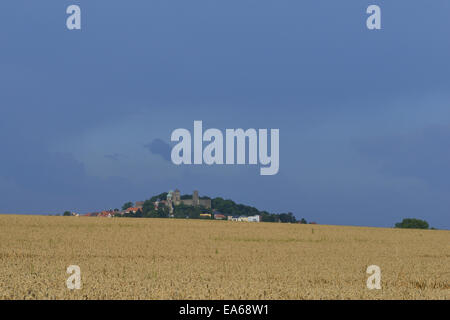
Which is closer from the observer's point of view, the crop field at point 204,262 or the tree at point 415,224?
the crop field at point 204,262

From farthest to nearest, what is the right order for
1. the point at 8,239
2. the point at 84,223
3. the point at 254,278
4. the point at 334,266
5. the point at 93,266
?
the point at 84,223, the point at 8,239, the point at 334,266, the point at 93,266, the point at 254,278

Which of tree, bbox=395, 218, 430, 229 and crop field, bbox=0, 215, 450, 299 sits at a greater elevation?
crop field, bbox=0, 215, 450, 299

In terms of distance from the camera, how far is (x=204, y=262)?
1844 cm

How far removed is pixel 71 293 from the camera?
9.44 metres

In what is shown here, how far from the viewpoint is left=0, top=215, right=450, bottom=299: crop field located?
406 inches

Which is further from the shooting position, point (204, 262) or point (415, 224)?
point (415, 224)

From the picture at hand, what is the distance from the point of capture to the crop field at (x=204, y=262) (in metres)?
10.3

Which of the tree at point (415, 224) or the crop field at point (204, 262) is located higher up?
the crop field at point (204, 262)

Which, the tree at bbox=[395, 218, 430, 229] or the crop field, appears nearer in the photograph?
the crop field

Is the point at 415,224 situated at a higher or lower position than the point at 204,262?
lower
